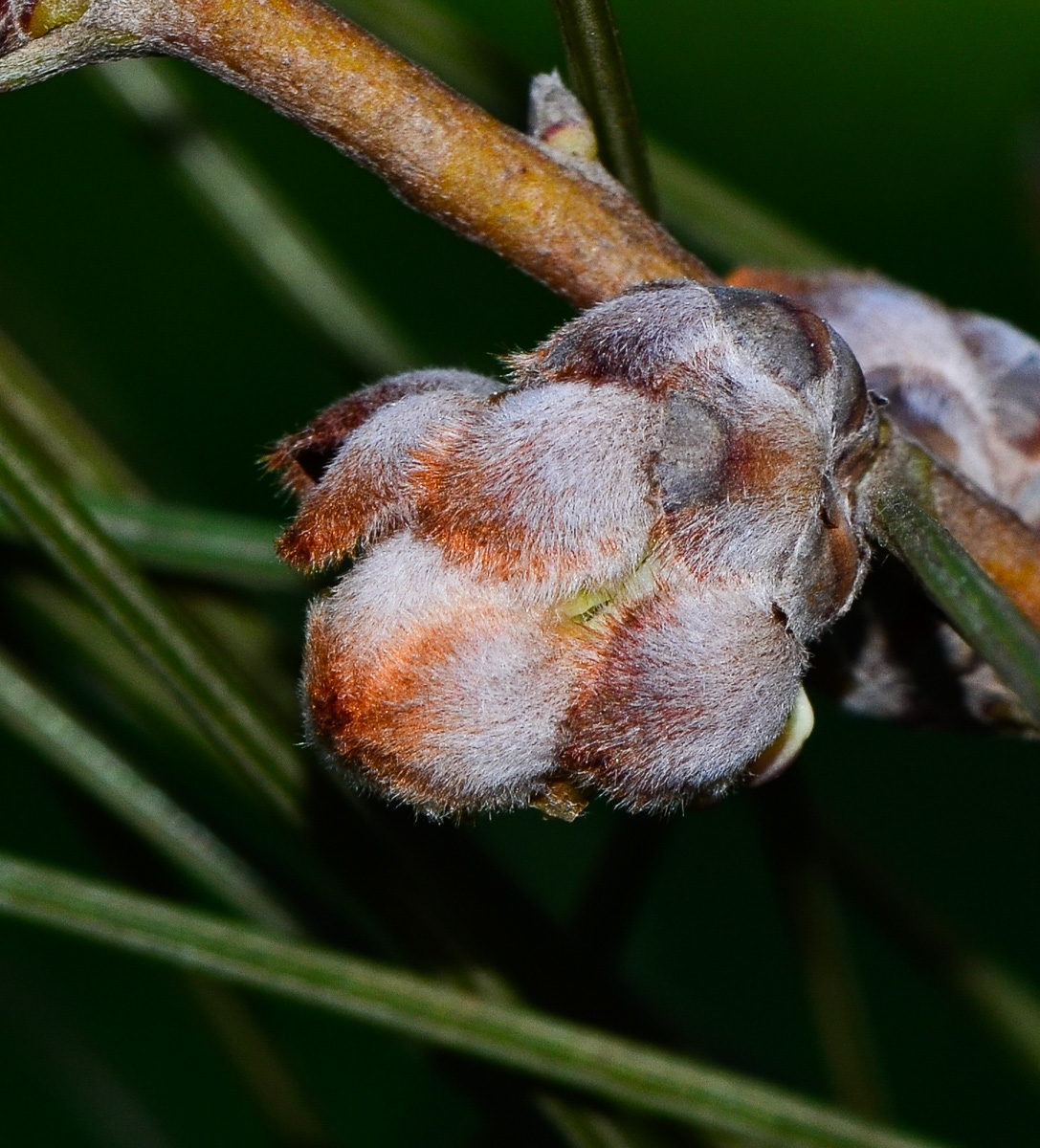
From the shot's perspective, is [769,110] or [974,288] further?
[769,110]

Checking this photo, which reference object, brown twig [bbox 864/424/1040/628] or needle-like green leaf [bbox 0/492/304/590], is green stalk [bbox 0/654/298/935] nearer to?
needle-like green leaf [bbox 0/492/304/590]

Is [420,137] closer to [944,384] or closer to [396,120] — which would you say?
[396,120]

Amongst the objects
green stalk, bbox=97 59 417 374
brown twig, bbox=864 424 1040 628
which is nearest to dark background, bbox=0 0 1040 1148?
green stalk, bbox=97 59 417 374

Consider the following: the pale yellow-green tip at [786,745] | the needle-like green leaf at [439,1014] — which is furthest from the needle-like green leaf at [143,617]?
Answer: the pale yellow-green tip at [786,745]

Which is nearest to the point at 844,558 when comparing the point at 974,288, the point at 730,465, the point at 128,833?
the point at 730,465

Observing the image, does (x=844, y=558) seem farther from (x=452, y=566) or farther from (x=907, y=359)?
(x=907, y=359)

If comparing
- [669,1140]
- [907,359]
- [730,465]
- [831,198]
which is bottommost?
[831,198]
